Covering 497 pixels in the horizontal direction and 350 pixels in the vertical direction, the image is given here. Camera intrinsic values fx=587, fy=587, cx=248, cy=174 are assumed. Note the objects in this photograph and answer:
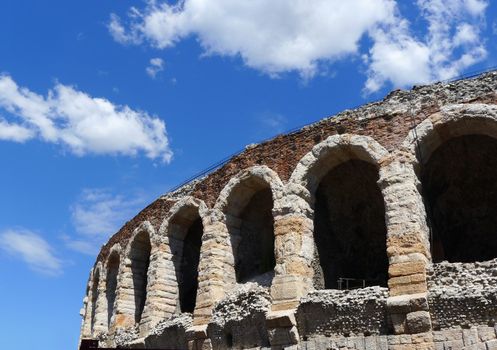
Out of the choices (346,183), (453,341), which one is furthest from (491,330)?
(346,183)

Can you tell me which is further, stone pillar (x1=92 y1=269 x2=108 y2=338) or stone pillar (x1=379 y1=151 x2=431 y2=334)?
stone pillar (x1=92 y1=269 x2=108 y2=338)

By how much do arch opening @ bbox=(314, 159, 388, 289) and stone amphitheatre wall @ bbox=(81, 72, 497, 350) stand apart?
0.10 ft

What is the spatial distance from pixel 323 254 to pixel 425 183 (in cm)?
267

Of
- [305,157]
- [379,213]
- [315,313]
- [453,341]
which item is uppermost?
[305,157]

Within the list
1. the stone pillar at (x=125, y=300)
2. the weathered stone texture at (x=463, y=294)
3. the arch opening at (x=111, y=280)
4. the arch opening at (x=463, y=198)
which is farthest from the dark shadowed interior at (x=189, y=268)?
the weathered stone texture at (x=463, y=294)

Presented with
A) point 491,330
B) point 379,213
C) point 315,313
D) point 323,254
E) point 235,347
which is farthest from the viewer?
point 379,213

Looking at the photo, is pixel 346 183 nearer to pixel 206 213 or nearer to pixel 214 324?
pixel 206 213

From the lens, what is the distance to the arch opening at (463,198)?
12.5 m

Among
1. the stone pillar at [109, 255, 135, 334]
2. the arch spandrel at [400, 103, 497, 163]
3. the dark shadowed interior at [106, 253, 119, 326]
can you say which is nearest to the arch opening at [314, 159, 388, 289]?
the arch spandrel at [400, 103, 497, 163]

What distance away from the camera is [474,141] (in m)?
12.3

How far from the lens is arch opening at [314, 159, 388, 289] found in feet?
43.3

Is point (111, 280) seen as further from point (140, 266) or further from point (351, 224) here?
point (351, 224)

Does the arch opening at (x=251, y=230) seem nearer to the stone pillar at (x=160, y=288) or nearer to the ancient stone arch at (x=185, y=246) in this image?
the ancient stone arch at (x=185, y=246)

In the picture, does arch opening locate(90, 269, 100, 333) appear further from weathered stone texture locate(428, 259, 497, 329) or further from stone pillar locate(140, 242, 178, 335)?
weathered stone texture locate(428, 259, 497, 329)
